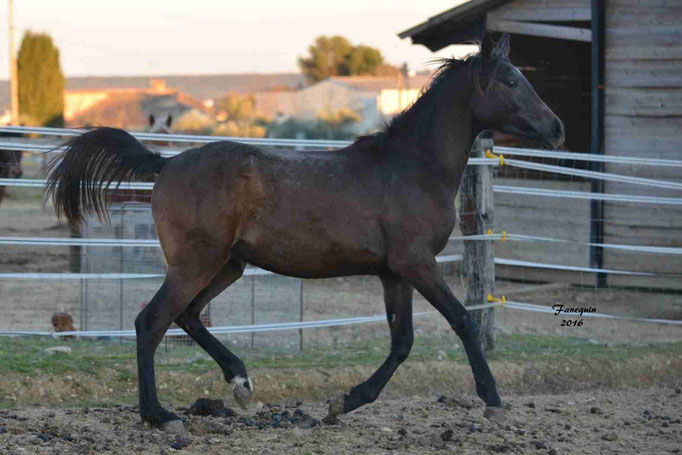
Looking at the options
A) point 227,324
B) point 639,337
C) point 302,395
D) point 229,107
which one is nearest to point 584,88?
point 639,337

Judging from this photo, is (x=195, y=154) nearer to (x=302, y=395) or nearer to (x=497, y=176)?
(x=302, y=395)

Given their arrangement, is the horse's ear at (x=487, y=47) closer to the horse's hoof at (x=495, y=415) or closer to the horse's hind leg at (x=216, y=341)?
the horse's hind leg at (x=216, y=341)

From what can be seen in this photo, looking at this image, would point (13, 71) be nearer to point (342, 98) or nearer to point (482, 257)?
point (342, 98)

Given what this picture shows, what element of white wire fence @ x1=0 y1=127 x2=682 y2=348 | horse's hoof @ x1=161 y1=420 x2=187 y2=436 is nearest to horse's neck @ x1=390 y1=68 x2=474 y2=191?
white wire fence @ x1=0 y1=127 x2=682 y2=348

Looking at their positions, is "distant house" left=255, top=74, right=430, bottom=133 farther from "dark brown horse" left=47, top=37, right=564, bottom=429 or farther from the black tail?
the black tail

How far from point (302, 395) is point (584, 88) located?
29.2 feet

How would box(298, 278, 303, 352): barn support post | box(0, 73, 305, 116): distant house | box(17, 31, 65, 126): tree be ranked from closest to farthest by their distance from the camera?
box(298, 278, 303, 352): barn support post < box(17, 31, 65, 126): tree < box(0, 73, 305, 116): distant house

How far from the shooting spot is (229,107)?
66750 millimetres

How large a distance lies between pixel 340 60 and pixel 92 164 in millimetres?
81943

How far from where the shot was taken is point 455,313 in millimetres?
5074

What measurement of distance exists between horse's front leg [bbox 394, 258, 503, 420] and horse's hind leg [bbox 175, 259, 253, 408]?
1074 millimetres

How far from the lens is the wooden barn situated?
10.7 meters

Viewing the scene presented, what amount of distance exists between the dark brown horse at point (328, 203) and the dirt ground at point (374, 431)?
188mm

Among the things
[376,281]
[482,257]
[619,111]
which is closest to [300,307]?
[482,257]
